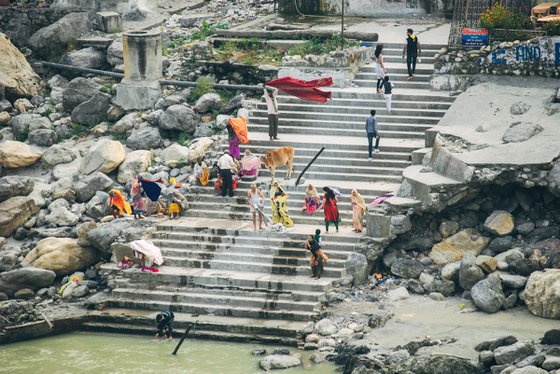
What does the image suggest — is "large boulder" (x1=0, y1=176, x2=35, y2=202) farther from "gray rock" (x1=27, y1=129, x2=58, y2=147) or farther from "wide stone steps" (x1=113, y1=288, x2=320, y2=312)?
"wide stone steps" (x1=113, y1=288, x2=320, y2=312)

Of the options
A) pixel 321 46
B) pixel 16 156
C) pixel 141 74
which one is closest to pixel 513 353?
pixel 321 46

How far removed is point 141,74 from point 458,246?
31.5 ft

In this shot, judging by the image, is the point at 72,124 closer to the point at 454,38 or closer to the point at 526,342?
the point at 454,38

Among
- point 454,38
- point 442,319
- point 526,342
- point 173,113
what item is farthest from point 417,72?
point 526,342

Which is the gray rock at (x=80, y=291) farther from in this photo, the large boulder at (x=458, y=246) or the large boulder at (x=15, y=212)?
the large boulder at (x=458, y=246)

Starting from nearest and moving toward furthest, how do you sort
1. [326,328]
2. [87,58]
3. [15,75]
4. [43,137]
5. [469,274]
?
[326,328]
[469,274]
[43,137]
[15,75]
[87,58]

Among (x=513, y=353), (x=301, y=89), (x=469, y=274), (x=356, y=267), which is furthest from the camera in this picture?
(x=301, y=89)

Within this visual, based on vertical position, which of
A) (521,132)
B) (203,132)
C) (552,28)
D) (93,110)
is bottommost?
(203,132)

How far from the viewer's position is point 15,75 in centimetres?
3228

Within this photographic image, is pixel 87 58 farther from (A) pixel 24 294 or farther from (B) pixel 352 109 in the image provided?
(A) pixel 24 294

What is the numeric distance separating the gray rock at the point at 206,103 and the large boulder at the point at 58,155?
3.01 m

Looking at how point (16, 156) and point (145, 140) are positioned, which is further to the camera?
point (16, 156)

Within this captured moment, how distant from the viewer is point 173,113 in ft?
96.9

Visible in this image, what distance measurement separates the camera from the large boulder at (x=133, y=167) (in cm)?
2864
